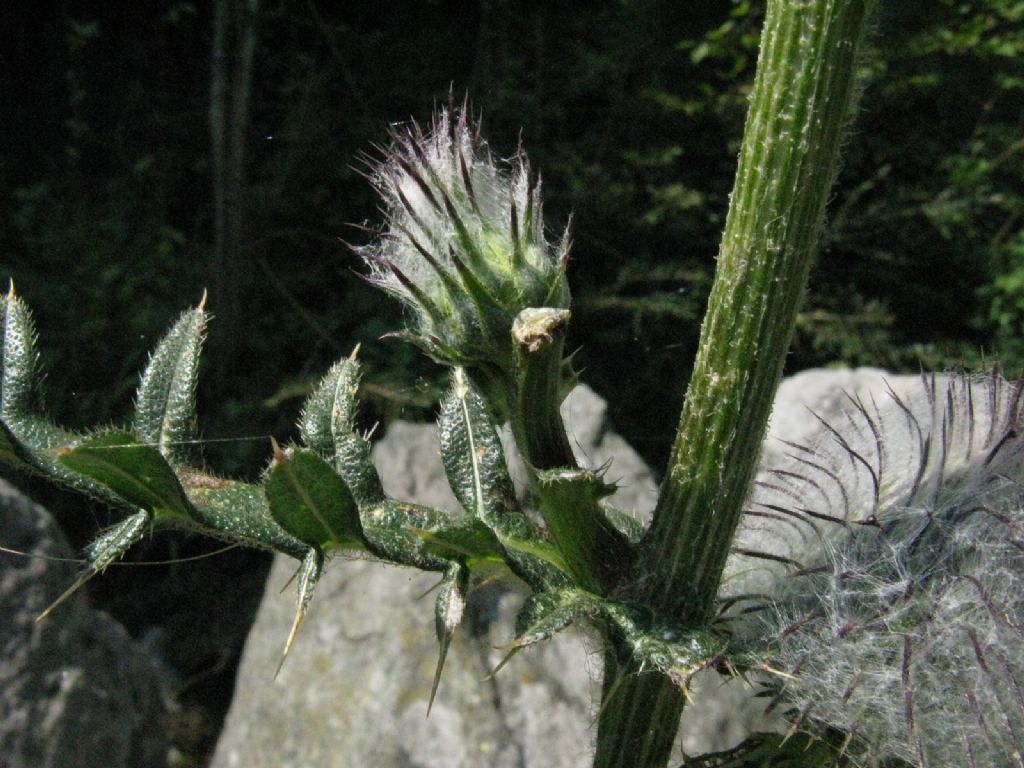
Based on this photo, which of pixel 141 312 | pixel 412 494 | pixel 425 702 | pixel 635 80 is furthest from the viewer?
pixel 635 80

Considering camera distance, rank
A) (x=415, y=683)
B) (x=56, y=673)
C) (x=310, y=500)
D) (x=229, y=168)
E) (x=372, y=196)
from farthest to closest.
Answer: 1. (x=372, y=196)
2. (x=229, y=168)
3. (x=415, y=683)
4. (x=56, y=673)
5. (x=310, y=500)

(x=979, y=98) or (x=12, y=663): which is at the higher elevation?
(x=979, y=98)

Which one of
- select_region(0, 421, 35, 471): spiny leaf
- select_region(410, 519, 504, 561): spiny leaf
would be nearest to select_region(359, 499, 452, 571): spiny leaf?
select_region(410, 519, 504, 561): spiny leaf

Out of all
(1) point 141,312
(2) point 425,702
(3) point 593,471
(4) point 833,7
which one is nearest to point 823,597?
(3) point 593,471

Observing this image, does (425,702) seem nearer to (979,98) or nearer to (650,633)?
(650,633)

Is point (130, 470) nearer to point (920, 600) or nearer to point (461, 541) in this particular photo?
point (461, 541)

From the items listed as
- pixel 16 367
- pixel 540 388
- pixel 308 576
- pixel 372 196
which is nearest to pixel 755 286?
pixel 540 388

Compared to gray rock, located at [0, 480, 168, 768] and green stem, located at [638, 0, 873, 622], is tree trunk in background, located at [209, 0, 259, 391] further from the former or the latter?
green stem, located at [638, 0, 873, 622]
